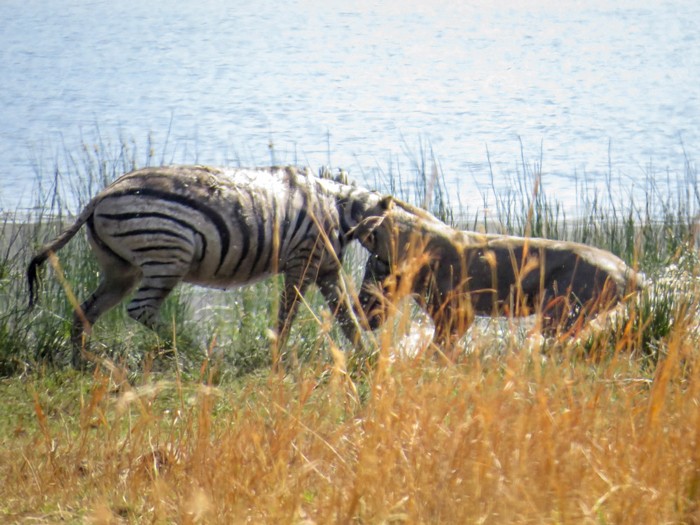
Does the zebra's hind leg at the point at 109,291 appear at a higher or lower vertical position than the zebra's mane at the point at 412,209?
lower

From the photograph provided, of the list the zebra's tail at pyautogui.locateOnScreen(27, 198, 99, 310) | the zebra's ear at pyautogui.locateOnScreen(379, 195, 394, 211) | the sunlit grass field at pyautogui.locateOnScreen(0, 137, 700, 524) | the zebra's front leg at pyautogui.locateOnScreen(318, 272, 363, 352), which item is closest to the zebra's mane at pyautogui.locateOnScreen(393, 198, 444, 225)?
the zebra's ear at pyautogui.locateOnScreen(379, 195, 394, 211)

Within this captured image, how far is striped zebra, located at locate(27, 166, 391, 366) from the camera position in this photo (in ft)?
20.4

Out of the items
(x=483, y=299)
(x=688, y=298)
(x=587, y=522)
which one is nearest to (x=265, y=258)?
(x=483, y=299)

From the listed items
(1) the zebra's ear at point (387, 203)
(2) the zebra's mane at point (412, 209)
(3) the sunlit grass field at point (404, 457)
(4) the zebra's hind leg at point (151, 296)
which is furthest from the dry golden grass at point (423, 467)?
(2) the zebra's mane at point (412, 209)

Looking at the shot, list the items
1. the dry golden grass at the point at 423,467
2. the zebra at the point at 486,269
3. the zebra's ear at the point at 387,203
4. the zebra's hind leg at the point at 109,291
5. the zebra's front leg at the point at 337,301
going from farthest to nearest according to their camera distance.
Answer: the zebra's front leg at the point at 337,301, the zebra's hind leg at the point at 109,291, the zebra's ear at the point at 387,203, the zebra at the point at 486,269, the dry golden grass at the point at 423,467

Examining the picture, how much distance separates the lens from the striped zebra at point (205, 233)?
20.4ft

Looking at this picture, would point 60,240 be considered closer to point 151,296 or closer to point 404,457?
point 151,296

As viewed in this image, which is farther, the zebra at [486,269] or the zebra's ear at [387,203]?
the zebra's ear at [387,203]

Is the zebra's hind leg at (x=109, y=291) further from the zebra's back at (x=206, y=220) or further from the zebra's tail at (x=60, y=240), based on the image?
the zebra's tail at (x=60, y=240)

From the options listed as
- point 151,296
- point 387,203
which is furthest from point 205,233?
point 387,203

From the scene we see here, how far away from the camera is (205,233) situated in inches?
250

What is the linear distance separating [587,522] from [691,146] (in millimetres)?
15919

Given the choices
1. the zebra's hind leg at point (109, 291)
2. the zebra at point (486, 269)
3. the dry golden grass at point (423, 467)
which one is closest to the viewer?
the dry golden grass at point (423, 467)

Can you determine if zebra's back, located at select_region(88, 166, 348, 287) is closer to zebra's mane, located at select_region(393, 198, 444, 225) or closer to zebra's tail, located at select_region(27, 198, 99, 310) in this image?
zebra's tail, located at select_region(27, 198, 99, 310)
